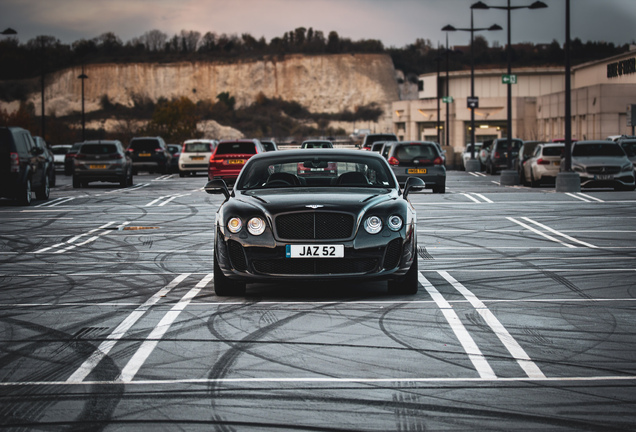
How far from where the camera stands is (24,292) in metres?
10.4

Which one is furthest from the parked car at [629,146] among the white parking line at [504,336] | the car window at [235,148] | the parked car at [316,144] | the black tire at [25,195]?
the white parking line at [504,336]

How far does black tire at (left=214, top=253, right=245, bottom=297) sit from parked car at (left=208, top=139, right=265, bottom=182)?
22.2m

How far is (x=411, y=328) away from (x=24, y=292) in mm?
4514

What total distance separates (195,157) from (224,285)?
117 feet

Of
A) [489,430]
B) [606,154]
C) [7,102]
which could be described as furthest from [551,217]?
[7,102]

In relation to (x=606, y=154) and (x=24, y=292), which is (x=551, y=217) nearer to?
(x=606, y=154)

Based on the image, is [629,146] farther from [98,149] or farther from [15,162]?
[15,162]

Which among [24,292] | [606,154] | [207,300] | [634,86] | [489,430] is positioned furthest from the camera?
[634,86]

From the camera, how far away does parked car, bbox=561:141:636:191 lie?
28.5 m

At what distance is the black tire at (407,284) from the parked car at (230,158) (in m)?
22.5

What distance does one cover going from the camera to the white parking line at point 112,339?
643 cm

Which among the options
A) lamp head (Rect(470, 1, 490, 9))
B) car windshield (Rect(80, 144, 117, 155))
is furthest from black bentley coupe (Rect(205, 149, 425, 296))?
lamp head (Rect(470, 1, 490, 9))

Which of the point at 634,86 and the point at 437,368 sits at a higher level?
the point at 634,86

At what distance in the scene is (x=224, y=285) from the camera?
32.3 ft
